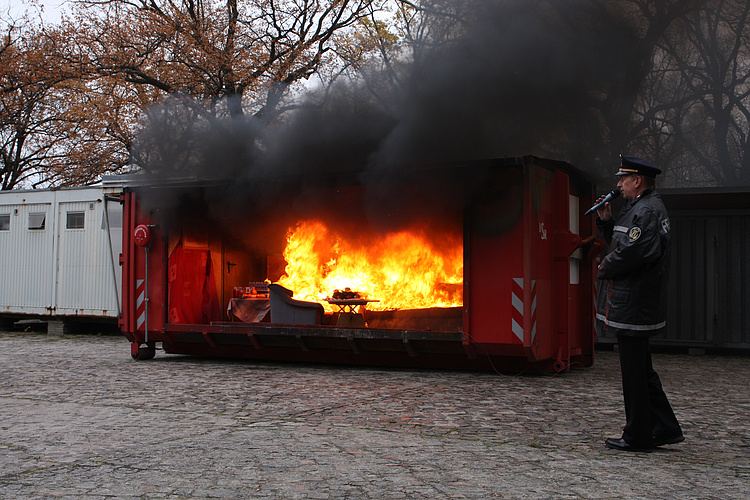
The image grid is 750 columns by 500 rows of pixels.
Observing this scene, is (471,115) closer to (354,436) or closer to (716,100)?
(354,436)

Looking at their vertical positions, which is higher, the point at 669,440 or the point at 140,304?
the point at 140,304

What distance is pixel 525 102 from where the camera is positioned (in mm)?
9422

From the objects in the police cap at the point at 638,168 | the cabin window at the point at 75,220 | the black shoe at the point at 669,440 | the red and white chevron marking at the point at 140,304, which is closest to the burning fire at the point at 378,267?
the red and white chevron marking at the point at 140,304

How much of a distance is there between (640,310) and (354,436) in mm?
2174

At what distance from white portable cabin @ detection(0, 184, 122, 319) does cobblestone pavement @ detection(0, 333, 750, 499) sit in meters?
6.85

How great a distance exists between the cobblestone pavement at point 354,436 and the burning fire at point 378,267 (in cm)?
134

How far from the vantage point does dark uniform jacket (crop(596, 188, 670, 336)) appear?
4.75m

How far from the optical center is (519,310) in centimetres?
820

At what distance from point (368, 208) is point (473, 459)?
210 inches

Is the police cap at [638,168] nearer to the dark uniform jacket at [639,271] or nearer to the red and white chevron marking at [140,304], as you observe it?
the dark uniform jacket at [639,271]

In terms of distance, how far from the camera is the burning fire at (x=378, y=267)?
9859 millimetres

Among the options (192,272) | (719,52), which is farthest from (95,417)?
(719,52)

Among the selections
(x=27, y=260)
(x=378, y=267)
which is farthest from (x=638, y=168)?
(x=27, y=260)

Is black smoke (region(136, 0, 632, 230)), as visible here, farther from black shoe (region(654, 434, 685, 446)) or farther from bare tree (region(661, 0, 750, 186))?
bare tree (region(661, 0, 750, 186))
